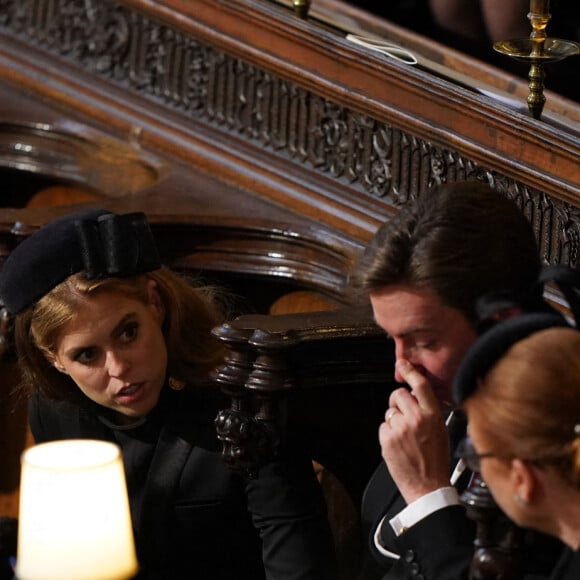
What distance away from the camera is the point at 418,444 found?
218 cm

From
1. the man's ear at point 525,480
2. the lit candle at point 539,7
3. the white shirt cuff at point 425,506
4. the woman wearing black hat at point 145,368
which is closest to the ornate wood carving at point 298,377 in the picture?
the woman wearing black hat at point 145,368

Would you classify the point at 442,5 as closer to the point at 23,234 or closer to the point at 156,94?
the point at 156,94

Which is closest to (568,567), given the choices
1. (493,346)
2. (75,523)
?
(493,346)

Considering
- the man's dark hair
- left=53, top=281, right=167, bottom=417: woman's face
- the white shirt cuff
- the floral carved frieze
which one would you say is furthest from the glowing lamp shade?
the floral carved frieze

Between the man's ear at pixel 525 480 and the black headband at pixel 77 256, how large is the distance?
1187 mm

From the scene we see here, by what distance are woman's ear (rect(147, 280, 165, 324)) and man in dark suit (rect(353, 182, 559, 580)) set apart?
2.15ft

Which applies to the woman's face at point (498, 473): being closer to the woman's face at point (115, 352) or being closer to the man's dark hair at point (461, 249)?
the man's dark hair at point (461, 249)

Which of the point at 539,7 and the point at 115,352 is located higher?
the point at 539,7

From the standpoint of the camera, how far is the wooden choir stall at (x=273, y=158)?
8.50 feet

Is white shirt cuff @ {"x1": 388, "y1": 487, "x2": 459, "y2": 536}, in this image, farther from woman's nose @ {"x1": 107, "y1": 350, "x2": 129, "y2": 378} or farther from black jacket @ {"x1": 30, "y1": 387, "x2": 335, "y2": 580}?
woman's nose @ {"x1": 107, "y1": 350, "x2": 129, "y2": 378}

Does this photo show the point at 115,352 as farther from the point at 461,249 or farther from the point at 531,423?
the point at 531,423

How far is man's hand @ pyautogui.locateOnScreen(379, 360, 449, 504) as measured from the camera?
2172mm

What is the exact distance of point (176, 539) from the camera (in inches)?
107

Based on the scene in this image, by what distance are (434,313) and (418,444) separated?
0.21 metres
